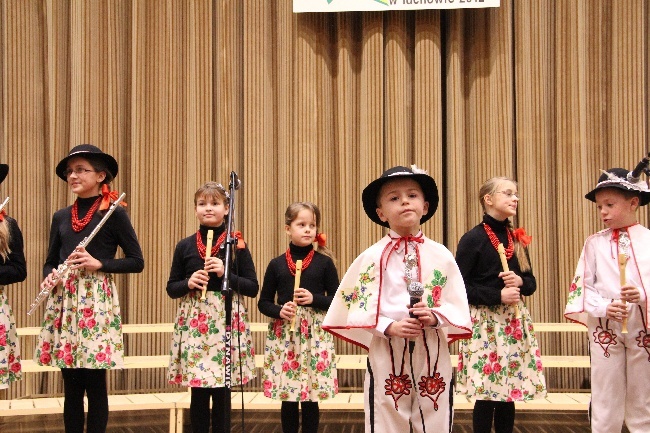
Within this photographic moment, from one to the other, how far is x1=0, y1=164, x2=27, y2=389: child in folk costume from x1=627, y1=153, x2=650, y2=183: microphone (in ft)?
9.99

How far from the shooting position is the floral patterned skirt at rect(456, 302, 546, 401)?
3.78m

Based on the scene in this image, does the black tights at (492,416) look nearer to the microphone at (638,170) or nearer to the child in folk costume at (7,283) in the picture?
the microphone at (638,170)

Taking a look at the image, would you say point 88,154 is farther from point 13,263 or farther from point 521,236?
point 521,236

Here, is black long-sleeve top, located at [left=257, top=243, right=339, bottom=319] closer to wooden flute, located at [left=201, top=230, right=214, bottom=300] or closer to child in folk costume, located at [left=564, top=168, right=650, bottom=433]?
wooden flute, located at [left=201, top=230, right=214, bottom=300]

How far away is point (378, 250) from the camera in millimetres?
2881

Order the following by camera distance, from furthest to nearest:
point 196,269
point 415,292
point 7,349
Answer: point 196,269 → point 7,349 → point 415,292

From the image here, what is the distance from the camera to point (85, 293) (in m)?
3.71

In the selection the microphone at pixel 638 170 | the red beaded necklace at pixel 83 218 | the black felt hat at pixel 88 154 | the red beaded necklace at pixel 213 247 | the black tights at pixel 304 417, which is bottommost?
the black tights at pixel 304 417

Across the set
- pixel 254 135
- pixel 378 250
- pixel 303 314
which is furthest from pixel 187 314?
pixel 254 135

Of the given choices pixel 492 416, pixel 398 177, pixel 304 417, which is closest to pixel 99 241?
pixel 304 417

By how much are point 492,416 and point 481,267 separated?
30.4 inches

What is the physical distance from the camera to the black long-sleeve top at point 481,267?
3.81 metres

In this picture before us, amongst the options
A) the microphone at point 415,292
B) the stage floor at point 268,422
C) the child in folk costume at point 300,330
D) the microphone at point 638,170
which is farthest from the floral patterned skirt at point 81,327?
the microphone at point 638,170

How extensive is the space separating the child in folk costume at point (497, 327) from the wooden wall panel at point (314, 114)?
186 cm
